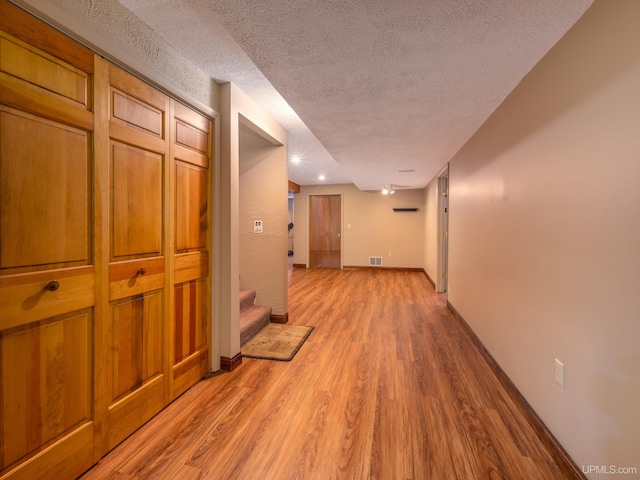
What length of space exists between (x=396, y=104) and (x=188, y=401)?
102 inches

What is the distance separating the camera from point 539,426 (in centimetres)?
162

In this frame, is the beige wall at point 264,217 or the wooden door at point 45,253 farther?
the beige wall at point 264,217

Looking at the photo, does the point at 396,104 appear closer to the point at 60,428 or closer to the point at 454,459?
the point at 454,459

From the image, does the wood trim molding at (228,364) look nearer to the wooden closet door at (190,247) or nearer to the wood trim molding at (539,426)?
the wooden closet door at (190,247)

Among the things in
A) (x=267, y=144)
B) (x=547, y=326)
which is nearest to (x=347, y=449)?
(x=547, y=326)

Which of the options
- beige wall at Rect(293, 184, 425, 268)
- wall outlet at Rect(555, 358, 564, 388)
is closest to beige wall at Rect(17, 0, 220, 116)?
wall outlet at Rect(555, 358, 564, 388)

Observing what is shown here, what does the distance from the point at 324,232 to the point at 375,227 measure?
58.2 inches

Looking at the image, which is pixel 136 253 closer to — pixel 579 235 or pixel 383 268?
pixel 579 235

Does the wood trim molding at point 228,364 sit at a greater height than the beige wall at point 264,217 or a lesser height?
lesser

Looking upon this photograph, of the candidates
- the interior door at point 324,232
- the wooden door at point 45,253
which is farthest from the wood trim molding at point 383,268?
the wooden door at point 45,253

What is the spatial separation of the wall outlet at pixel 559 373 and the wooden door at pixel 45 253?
238 cm

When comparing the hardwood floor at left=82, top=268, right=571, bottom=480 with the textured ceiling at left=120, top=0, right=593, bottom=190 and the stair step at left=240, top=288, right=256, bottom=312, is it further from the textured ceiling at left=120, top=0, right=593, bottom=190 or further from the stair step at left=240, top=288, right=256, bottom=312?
the textured ceiling at left=120, top=0, right=593, bottom=190

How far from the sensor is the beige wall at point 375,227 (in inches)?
290

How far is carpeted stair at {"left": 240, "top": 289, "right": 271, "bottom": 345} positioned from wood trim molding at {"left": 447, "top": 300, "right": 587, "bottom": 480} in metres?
2.27
